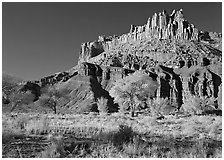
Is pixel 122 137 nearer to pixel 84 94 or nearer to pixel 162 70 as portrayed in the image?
pixel 84 94

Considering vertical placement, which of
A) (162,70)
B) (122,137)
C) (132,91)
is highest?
(162,70)

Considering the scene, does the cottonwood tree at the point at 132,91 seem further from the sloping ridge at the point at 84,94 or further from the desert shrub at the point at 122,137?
the sloping ridge at the point at 84,94

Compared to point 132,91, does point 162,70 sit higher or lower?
higher

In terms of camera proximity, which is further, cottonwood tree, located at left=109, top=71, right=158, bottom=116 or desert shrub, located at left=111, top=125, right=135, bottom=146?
cottonwood tree, located at left=109, top=71, right=158, bottom=116

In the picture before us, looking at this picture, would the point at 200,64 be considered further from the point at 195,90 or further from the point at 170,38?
the point at 170,38

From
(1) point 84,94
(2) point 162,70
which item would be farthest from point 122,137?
(2) point 162,70

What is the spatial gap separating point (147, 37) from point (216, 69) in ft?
231

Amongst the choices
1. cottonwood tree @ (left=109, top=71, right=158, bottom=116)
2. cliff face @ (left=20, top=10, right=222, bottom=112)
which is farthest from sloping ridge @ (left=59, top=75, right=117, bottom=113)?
cottonwood tree @ (left=109, top=71, right=158, bottom=116)

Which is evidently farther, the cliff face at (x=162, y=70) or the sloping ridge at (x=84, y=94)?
the cliff face at (x=162, y=70)

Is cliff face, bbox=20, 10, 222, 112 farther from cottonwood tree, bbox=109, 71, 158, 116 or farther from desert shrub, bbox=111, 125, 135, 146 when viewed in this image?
desert shrub, bbox=111, 125, 135, 146

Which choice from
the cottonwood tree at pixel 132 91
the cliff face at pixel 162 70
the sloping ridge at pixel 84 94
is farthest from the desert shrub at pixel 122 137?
the cliff face at pixel 162 70

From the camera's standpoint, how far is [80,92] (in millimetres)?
102750

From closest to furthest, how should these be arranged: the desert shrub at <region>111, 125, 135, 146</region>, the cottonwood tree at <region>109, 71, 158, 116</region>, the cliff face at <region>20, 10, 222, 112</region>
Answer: the desert shrub at <region>111, 125, 135, 146</region> → the cottonwood tree at <region>109, 71, 158, 116</region> → the cliff face at <region>20, 10, 222, 112</region>

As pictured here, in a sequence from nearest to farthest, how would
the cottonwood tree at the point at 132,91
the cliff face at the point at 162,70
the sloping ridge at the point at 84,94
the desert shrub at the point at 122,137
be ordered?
the desert shrub at the point at 122,137, the cottonwood tree at the point at 132,91, the sloping ridge at the point at 84,94, the cliff face at the point at 162,70
